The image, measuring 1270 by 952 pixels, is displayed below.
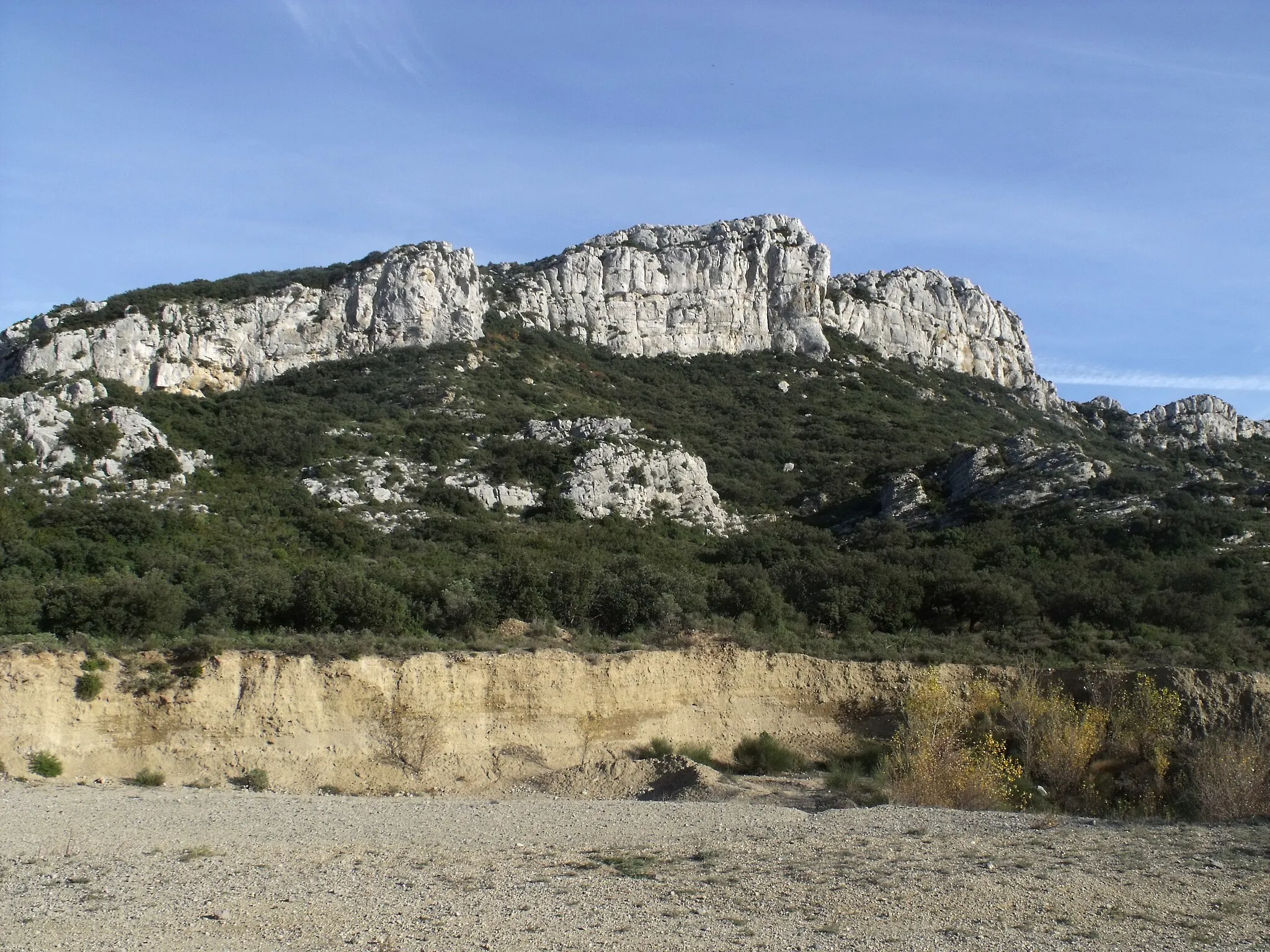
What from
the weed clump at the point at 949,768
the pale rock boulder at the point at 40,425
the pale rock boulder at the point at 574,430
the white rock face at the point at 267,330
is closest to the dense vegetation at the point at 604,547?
the pale rock boulder at the point at 574,430

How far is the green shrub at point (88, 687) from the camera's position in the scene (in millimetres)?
17875

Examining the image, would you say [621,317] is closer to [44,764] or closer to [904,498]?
[904,498]

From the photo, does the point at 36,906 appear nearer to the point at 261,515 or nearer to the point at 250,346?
the point at 261,515

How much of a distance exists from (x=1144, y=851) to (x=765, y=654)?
467 inches

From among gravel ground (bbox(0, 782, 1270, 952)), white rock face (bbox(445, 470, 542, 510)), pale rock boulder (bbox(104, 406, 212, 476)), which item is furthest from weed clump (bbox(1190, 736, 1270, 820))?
pale rock boulder (bbox(104, 406, 212, 476))

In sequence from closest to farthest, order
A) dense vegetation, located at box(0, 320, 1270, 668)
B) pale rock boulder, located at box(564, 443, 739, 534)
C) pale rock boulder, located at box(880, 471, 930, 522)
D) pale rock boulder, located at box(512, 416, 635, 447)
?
dense vegetation, located at box(0, 320, 1270, 668)
pale rock boulder, located at box(564, 443, 739, 534)
pale rock boulder, located at box(880, 471, 930, 522)
pale rock boulder, located at box(512, 416, 635, 447)

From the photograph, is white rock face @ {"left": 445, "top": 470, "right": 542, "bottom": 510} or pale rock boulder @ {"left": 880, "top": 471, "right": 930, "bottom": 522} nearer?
white rock face @ {"left": 445, "top": 470, "right": 542, "bottom": 510}

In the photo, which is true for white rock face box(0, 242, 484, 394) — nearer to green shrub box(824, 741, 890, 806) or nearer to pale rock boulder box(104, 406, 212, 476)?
pale rock boulder box(104, 406, 212, 476)

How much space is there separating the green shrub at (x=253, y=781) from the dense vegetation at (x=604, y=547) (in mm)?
2694

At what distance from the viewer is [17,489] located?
34344 millimetres

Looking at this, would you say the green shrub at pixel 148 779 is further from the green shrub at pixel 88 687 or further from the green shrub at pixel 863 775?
the green shrub at pixel 863 775

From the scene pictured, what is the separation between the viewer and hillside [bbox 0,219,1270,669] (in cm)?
2448

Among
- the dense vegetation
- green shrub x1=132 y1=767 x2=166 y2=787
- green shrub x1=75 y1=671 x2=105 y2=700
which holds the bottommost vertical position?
green shrub x1=132 y1=767 x2=166 y2=787

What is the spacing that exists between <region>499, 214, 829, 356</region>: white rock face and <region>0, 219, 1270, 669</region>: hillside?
0.42 metres
